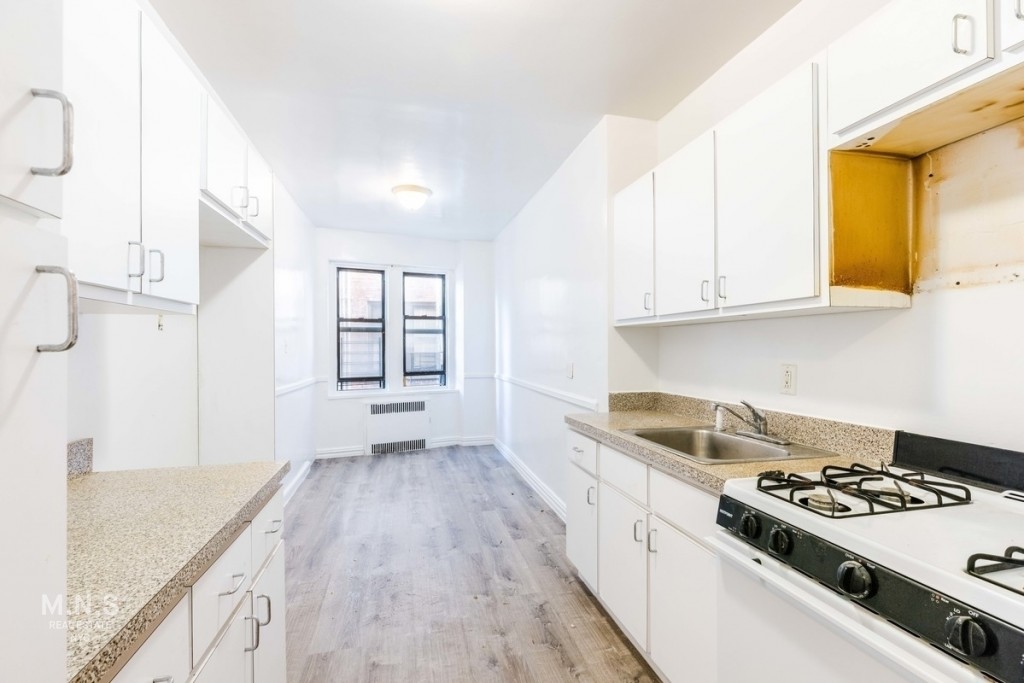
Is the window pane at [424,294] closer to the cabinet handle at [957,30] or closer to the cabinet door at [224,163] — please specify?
the cabinet door at [224,163]

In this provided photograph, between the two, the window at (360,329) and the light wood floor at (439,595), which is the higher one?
the window at (360,329)

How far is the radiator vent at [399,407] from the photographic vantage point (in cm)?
516

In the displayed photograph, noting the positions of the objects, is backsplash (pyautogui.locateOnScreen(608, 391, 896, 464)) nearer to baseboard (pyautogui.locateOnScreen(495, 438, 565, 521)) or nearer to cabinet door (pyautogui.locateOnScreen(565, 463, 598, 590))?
cabinet door (pyautogui.locateOnScreen(565, 463, 598, 590))

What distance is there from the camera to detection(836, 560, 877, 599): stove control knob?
0.82 m

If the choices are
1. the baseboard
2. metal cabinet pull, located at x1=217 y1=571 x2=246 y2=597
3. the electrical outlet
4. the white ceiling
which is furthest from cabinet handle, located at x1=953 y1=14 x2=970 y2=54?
the baseboard

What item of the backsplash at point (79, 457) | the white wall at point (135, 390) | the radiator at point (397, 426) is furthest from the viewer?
the radiator at point (397, 426)

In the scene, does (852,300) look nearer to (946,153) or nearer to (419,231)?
(946,153)

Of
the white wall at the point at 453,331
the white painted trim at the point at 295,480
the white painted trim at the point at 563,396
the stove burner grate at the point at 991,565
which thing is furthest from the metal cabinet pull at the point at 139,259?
the white wall at the point at 453,331

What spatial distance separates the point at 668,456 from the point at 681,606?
50 cm

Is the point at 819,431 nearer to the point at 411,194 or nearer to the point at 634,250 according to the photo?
the point at 634,250

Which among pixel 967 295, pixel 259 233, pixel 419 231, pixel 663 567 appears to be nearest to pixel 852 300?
pixel 967 295

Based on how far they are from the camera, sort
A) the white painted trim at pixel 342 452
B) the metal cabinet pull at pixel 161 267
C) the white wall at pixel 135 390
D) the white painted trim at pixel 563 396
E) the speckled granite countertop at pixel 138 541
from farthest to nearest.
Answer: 1. the white painted trim at pixel 342 452
2. the white painted trim at pixel 563 396
3. the white wall at pixel 135 390
4. the metal cabinet pull at pixel 161 267
5. the speckled granite countertop at pixel 138 541

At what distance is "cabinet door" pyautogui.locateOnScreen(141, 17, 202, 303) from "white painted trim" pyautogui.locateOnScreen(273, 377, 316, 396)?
1675mm

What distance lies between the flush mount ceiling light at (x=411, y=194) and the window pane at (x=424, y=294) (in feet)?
6.34
